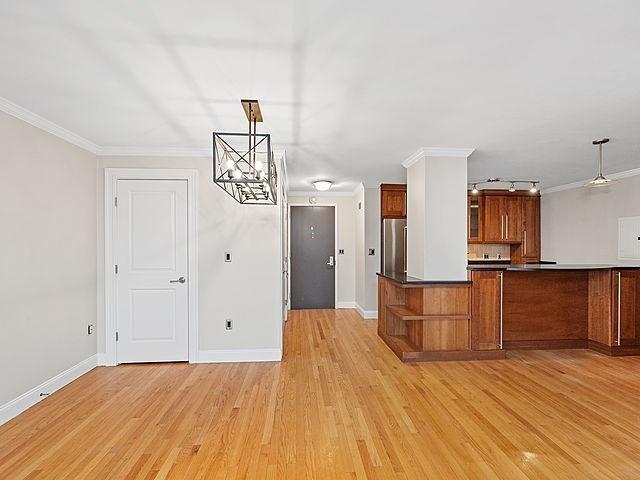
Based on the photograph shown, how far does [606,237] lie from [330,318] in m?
4.65

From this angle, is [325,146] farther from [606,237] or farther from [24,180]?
[606,237]

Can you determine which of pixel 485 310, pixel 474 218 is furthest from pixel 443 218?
pixel 474 218

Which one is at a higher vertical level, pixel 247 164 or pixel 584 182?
pixel 584 182

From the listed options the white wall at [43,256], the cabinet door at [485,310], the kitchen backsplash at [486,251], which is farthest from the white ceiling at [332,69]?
the kitchen backsplash at [486,251]

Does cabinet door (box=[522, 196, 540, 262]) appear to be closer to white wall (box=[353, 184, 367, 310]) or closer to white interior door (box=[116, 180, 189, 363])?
white wall (box=[353, 184, 367, 310])

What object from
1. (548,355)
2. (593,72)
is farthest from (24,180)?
(548,355)

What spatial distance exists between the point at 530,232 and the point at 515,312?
345 centimetres

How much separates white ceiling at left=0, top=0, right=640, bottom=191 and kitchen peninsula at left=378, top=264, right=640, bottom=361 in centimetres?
161

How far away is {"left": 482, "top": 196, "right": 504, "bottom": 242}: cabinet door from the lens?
23.4 feet

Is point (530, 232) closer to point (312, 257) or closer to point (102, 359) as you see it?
point (312, 257)

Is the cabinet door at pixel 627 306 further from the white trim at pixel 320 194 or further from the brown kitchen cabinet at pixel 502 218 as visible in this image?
the white trim at pixel 320 194

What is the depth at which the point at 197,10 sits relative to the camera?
171 cm

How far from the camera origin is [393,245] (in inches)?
246

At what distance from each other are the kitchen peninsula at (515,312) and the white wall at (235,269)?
152 cm
